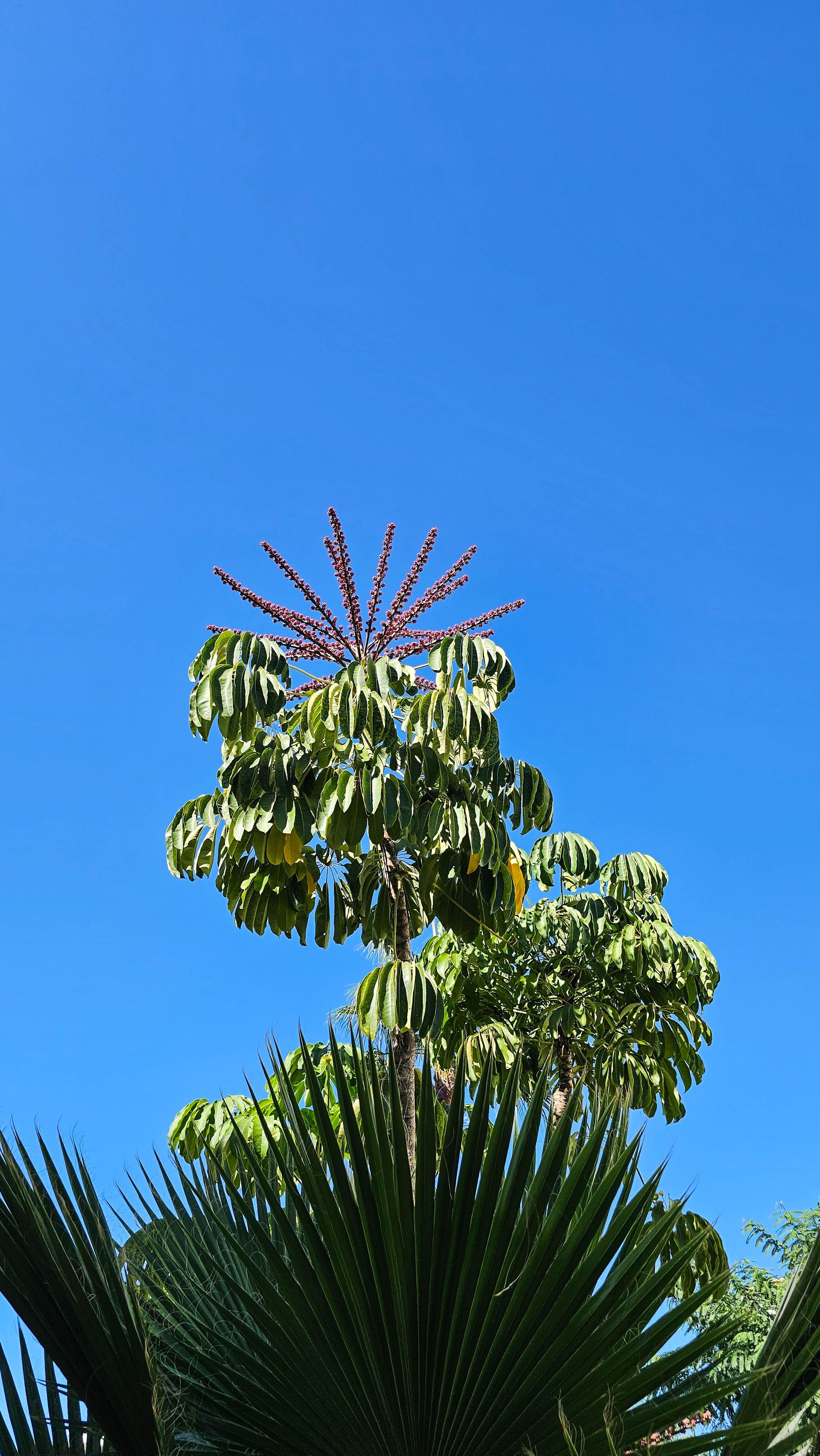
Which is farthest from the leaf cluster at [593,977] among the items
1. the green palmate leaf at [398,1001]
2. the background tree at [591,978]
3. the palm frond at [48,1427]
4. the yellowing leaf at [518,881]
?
the palm frond at [48,1427]

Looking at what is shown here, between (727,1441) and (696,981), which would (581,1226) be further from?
(696,981)

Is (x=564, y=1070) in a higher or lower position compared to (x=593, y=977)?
lower

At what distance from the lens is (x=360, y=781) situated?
17.4 feet

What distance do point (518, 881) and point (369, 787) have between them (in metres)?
1.50

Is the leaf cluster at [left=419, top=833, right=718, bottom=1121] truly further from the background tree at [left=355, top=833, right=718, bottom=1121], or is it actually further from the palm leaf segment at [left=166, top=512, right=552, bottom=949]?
the palm leaf segment at [left=166, top=512, right=552, bottom=949]

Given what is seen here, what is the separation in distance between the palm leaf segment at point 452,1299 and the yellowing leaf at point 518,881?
12.7 feet

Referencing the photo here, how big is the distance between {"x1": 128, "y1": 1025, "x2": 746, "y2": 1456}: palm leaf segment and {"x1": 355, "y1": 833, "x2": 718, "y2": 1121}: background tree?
7.94 metres

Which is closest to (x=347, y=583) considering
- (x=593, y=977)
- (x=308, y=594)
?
(x=308, y=594)

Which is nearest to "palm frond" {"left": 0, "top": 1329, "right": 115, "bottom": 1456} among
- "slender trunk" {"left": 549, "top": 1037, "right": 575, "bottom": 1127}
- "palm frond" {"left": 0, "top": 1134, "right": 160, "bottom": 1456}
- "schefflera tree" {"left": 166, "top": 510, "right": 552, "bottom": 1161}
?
"palm frond" {"left": 0, "top": 1134, "right": 160, "bottom": 1456}

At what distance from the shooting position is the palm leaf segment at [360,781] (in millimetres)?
5293

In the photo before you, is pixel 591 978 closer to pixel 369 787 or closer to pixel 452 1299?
pixel 369 787

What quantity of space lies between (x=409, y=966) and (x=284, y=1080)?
295 centimetres

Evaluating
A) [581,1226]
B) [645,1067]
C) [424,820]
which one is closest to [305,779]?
[424,820]

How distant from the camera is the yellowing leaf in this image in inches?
246
